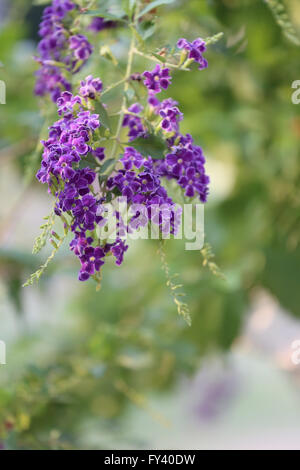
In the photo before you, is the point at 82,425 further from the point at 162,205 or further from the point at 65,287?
the point at 65,287

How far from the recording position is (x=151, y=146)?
0.41 m

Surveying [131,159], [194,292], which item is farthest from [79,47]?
[194,292]

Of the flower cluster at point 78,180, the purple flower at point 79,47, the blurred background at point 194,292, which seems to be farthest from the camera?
the blurred background at point 194,292

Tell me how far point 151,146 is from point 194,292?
467mm

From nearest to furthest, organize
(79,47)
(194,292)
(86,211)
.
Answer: (86,211) → (79,47) → (194,292)

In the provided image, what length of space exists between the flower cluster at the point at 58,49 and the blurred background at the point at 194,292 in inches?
4.1

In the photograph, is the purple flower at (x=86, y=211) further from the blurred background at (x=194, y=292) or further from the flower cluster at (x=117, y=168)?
the blurred background at (x=194, y=292)

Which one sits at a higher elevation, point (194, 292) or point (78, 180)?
point (194, 292)

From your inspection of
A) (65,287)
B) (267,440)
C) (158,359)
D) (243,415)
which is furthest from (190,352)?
(65,287)

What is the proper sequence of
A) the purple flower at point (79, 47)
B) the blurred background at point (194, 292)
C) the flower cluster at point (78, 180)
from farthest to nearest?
the blurred background at point (194, 292) → the purple flower at point (79, 47) → the flower cluster at point (78, 180)

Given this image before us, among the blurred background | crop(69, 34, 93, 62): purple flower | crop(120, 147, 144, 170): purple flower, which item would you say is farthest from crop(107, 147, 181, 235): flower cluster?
the blurred background

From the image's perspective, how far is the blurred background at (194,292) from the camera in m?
0.74

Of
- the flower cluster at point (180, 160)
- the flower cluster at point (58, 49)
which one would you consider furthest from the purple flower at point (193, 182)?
the flower cluster at point (58, 49)

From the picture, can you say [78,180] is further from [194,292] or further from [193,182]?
[194,292]
